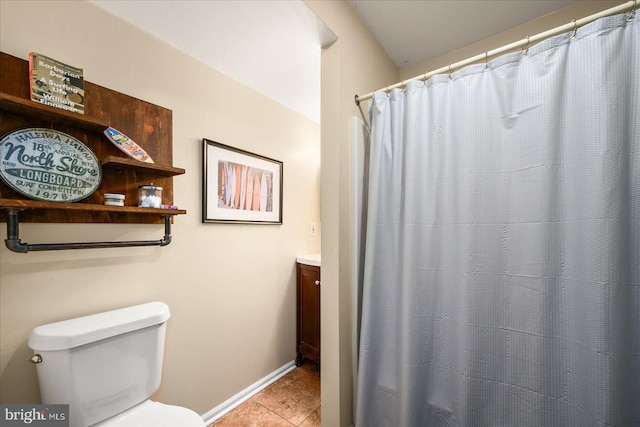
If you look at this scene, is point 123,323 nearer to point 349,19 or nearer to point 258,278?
point 258,278

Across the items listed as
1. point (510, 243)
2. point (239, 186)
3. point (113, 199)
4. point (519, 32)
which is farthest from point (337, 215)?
point (519, 32)

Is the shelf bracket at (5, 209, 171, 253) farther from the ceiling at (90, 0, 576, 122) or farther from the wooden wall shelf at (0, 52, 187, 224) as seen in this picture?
the ceiling at (90, 0, 576, 122)

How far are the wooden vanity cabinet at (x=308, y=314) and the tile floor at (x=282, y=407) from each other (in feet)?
0.63

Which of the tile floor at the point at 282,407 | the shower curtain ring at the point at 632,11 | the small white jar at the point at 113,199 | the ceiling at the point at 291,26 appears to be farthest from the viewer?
the tile floor at the point at 282,407

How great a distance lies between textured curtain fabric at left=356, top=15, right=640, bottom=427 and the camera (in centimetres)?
90

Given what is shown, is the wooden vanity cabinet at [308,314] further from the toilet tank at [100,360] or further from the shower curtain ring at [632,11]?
the shower curtain ring at [632,11]

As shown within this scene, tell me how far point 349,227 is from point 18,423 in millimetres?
1518

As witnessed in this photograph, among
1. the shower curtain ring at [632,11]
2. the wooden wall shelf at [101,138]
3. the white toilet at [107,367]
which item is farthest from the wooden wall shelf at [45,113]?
the shower curtain ring at [632,11]

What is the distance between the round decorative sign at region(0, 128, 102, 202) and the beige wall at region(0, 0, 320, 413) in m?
0.16

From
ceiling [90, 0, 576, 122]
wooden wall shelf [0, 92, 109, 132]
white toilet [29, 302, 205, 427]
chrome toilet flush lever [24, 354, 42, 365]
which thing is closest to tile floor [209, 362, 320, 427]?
white toilet [29, 302, 205, 427]

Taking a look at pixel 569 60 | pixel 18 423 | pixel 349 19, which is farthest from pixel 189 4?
pixel 18 423

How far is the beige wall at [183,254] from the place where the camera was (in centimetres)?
109

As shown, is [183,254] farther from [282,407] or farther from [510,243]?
[510,243]

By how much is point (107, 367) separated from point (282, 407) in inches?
46.0
